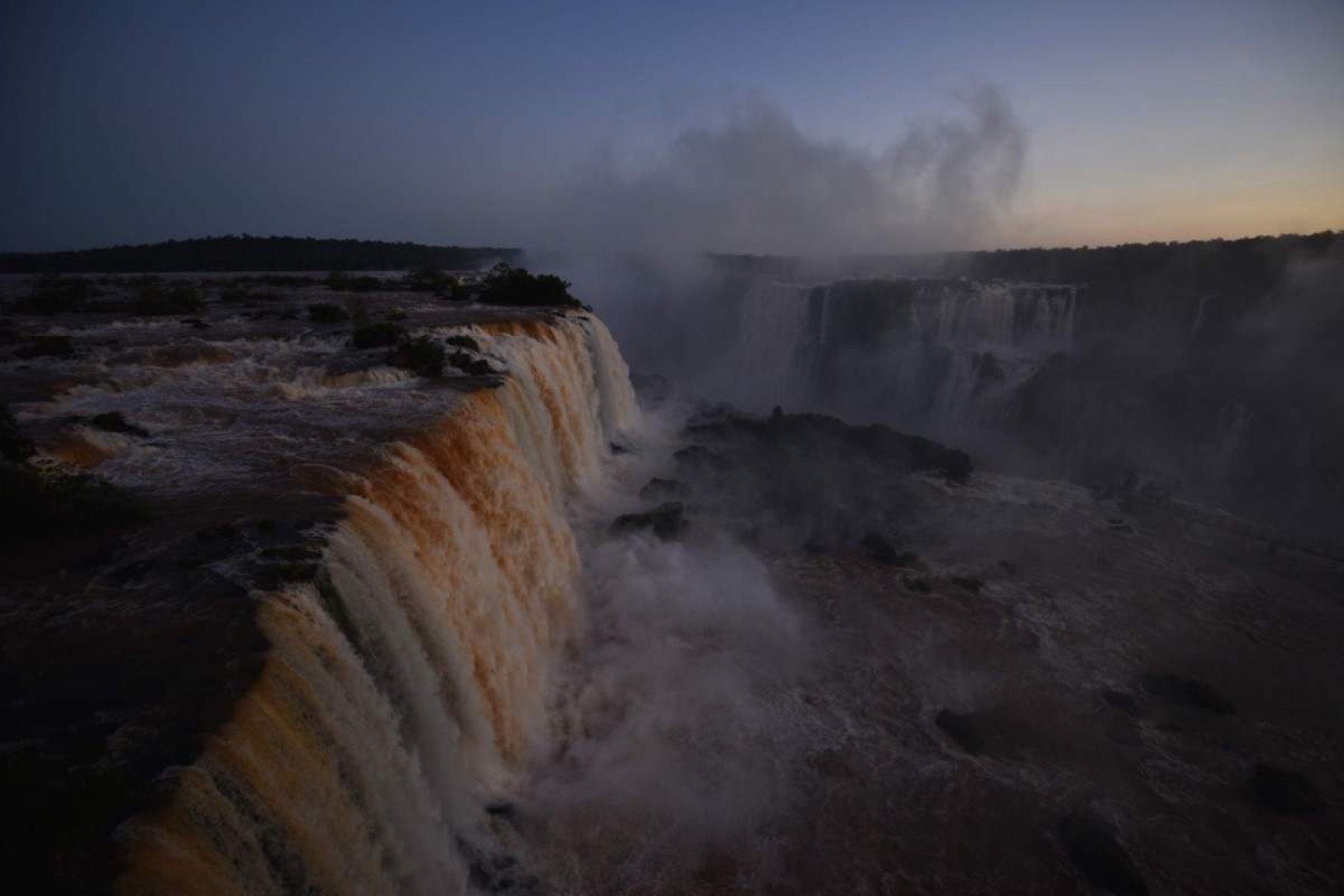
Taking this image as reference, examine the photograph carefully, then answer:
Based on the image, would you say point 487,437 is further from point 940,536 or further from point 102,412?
point 940,536

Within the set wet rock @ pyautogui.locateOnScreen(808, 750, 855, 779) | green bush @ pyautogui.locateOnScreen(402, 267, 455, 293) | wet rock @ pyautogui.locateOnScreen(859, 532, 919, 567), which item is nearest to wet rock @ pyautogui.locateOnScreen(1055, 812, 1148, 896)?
wet rock @ pyautogui.locateOnScreen(808, 750, 855, 779)

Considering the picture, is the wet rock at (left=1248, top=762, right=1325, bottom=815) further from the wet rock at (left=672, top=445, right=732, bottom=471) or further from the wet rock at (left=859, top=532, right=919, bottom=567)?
the wet rock at (left=672, top=445, right=732, bottom=471)

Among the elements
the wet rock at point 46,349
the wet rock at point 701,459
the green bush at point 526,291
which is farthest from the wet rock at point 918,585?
the wet rock at point 46,349

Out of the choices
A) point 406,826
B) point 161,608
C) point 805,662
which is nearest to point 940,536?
point 805,662

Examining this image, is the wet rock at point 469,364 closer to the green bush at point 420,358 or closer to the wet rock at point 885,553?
the green bush at point 420,358

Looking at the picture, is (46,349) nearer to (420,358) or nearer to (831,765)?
(420,358)

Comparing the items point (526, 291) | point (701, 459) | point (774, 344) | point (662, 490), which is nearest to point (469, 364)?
point (662, 490)
